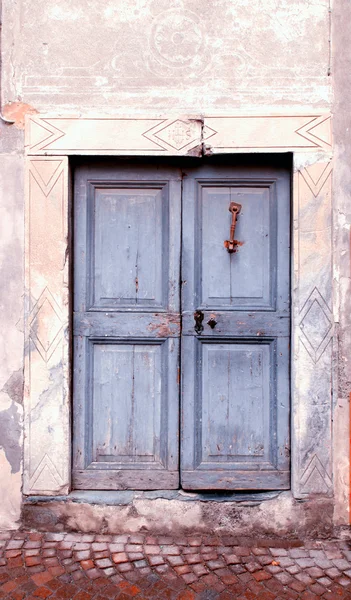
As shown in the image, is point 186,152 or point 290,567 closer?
point 290,567

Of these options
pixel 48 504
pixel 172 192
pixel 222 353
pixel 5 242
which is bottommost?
pixel 48 504

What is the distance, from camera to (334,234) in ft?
10.0

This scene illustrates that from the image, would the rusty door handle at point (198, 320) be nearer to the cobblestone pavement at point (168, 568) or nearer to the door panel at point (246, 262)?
the door panel at point (246, 262)

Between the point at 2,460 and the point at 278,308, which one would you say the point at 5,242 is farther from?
the point at 278,308

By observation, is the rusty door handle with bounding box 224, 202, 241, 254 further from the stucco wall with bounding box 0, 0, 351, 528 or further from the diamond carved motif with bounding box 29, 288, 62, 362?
the diamond carved motif with bounding box 29, 288, 62, 362

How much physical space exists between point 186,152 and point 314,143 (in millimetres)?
783

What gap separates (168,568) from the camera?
274cm

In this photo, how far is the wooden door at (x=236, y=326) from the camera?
3.17m

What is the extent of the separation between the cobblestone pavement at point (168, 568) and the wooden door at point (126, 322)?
16.5 inches

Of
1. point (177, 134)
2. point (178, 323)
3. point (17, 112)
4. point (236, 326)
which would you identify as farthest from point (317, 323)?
point (17, 112)

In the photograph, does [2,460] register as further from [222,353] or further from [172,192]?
[172,192]

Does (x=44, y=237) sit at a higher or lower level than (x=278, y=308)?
higher

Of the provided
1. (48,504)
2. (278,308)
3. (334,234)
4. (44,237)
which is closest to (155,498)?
(48,504)

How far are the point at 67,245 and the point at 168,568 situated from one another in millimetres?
1962
